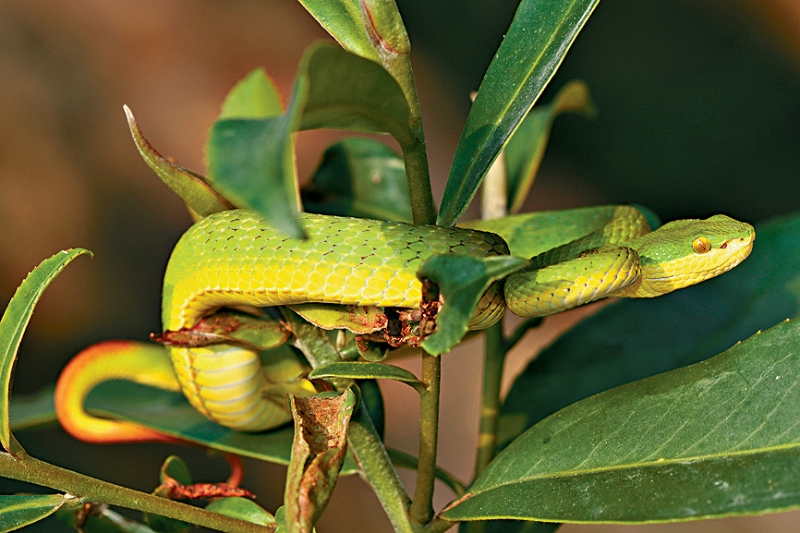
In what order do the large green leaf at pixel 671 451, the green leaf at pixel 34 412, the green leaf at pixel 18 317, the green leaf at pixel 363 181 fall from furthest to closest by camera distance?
1. the green leaf at pixel 363 181
2. the green leaf at pixel 34 412
3. the green leaf at pixel 18 317
4. the large green leaf at pixel 671 451

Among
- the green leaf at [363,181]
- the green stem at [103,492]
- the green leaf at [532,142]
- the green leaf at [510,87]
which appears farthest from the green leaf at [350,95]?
the green leaf at [532,142]

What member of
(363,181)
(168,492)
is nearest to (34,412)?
(168,492)

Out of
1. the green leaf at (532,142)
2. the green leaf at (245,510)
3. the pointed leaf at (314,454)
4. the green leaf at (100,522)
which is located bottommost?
the green leaf at (100,522)

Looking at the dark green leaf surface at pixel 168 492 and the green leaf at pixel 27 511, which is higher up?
the green leaf at pixel 27 511

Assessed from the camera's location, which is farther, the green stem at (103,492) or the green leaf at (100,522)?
the green leaf at (100,522)

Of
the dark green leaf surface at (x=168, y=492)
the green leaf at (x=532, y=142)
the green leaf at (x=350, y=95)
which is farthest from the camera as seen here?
the green leaf at (x=532, y=142)

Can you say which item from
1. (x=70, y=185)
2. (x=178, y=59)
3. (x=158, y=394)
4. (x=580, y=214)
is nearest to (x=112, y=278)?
(x=70, y=185)

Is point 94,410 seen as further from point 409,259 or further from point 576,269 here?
point 576,269

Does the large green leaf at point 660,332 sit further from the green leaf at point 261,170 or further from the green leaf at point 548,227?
the green leaf at point 261,170
